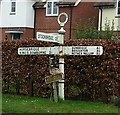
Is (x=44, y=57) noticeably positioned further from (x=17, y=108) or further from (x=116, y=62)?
(x=17, y=108)

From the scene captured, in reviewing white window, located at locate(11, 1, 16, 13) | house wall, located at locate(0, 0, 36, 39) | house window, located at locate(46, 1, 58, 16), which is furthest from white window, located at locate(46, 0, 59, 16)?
white window, located at locate(11, 1, 16, 13)

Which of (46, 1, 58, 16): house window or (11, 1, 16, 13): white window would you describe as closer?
(46, 1, 58, 16): house window

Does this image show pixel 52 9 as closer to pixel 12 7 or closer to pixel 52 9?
pixel 52 9

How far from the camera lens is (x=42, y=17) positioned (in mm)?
38719

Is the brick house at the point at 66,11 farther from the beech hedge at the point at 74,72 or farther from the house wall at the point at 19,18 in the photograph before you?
the beech hedge at the point at 74,72

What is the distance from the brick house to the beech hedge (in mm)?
19432

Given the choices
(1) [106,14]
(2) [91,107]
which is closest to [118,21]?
(1) [106,14]

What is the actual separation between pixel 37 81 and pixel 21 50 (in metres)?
1.68

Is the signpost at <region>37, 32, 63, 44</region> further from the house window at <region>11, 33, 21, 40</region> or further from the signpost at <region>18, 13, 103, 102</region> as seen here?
the house window at <region>11, 33, 21, 40</region>

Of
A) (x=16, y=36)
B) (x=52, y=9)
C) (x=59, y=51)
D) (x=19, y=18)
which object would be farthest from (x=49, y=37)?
(x=16, y=36)

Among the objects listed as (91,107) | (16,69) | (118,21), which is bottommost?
(91,107)

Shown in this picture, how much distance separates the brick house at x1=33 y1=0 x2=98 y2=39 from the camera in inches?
1439

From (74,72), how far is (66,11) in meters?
23.1

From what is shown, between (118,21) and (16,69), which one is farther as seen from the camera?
(118,21)
